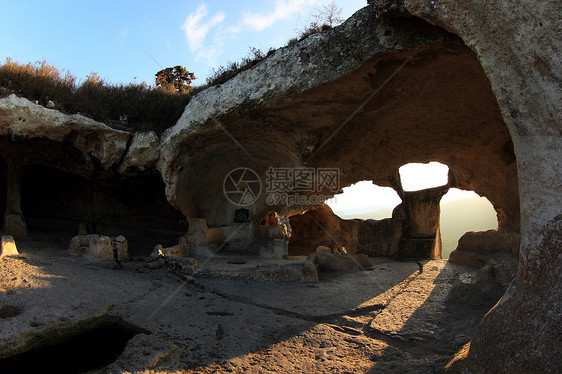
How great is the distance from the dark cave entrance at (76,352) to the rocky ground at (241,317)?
19mm

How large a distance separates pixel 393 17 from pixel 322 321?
2.87 m


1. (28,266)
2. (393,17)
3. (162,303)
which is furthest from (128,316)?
(393,17)

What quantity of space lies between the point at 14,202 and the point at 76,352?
526cm

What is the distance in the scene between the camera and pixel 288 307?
3893 mm

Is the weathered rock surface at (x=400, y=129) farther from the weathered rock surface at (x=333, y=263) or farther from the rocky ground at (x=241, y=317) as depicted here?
the weathered rock surface at (x=333, y=263)

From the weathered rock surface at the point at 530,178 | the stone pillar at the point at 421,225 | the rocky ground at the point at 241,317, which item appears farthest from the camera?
the stone pillar at the point at 421,225

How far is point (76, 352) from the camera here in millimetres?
3006

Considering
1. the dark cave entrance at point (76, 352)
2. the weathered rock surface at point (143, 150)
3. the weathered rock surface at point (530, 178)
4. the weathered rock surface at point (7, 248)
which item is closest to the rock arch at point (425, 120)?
the weathered rock surface at point (530, 178)

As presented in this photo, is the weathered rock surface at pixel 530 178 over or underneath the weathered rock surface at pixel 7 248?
over

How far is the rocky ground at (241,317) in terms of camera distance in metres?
2.73

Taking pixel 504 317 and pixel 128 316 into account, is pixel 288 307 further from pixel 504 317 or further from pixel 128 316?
pixel 504 317

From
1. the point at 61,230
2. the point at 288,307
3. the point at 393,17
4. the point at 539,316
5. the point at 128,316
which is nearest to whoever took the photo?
the point at 539,316

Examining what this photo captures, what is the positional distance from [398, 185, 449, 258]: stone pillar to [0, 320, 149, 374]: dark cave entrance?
716 cm

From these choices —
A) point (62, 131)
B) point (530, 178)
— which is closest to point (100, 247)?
point (62, 131)
